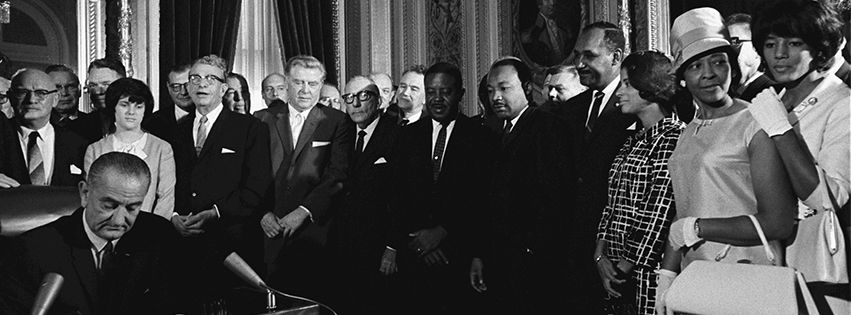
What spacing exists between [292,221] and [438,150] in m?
0.98

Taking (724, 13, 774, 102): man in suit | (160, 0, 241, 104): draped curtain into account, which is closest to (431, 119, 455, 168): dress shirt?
(724, 13, 774, 102): man in suit

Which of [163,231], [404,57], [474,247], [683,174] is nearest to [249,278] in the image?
[163,231]

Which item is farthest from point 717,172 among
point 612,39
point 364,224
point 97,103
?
point 97,103

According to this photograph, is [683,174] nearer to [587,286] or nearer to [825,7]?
[825,7]

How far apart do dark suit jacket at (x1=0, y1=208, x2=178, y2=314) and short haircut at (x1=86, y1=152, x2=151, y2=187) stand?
0.16 m

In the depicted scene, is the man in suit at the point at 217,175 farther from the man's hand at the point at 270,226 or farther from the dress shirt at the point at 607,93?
the dress shirt at the point at 607,93

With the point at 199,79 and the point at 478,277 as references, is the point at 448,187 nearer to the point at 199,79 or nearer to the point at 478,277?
the point at 478,277

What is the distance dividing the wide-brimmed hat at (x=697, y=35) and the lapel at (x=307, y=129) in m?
2.74

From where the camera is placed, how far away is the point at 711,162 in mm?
2707

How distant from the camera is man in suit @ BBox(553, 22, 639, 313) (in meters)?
3.79

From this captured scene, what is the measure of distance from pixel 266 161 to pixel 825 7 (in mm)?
3175

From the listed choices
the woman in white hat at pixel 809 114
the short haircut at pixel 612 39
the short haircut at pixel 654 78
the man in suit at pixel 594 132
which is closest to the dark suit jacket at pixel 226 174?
the man in suit at pixel 594 132

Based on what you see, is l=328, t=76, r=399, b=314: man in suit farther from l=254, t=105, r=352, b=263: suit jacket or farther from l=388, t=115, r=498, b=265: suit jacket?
l=388, t=115, r=498, b=265: suit jacket

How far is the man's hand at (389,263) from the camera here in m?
4.65
